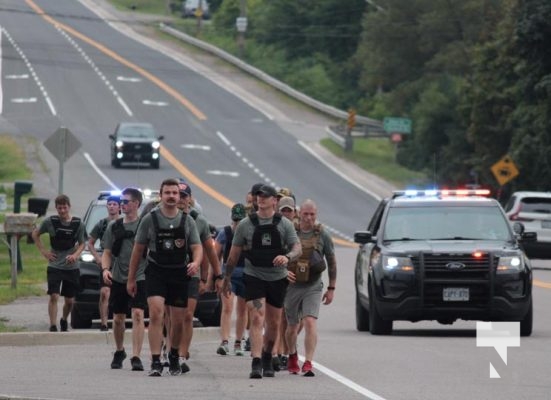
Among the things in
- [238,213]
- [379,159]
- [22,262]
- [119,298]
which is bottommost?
[379,159]

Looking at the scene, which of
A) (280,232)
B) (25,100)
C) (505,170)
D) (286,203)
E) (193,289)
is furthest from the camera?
(25,100)

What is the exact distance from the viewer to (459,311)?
21.3 m

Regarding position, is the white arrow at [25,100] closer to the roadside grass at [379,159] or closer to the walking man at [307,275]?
the roadside grass at [379,159]

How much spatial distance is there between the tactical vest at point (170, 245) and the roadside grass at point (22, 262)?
516 centimetres

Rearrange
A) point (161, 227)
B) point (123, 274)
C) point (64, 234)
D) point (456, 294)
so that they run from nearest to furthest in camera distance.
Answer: point (161, 227)
point (123, 274)
point (456, 294)
point (64, 234)

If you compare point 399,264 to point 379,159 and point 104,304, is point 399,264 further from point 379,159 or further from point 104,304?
point 379,159

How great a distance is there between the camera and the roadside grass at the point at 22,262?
28594 millimetres

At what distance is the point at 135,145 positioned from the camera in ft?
210

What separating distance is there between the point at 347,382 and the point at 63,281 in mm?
7154

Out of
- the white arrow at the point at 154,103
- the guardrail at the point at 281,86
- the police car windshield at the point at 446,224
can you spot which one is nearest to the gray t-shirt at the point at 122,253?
the police car windshield at the point at 446,224

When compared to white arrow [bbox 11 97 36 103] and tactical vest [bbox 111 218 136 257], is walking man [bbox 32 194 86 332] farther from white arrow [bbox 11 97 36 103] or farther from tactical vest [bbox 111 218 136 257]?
white arrow [bbox 11 97 36 103]

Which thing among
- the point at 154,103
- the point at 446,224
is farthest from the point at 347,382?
the point at 154,103

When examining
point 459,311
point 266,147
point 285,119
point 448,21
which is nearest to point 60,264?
point 459,311

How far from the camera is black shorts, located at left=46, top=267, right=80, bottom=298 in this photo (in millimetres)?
22047
